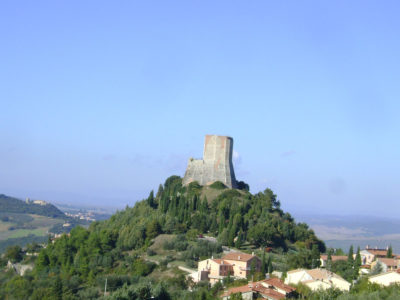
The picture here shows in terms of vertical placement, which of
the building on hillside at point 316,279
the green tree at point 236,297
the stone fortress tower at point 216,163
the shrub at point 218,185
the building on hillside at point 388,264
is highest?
the stone fortress tower at point 216,163

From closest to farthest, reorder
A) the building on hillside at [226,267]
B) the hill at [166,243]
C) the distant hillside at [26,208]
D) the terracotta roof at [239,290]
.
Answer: the terracotta roof at [239,290]
the building on hillside at [226,267]
the hill at [166,243]
the distant hillside at [26,208]

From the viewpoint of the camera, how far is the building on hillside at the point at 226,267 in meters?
38.8

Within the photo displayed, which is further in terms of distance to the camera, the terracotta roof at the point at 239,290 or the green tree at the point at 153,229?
the green tree at the point at 153,229

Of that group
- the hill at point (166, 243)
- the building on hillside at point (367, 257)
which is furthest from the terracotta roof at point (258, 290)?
the building on hillside at point (367, 257)

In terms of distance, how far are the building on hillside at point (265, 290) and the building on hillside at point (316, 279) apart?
1562 millimetres

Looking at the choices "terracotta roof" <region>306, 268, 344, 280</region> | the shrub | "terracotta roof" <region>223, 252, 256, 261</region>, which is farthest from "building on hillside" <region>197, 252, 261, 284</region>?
the shrub

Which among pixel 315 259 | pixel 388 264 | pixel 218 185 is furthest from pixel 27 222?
pixel 388 264

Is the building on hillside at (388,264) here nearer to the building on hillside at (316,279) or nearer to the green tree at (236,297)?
the building on hillside at (316,279)

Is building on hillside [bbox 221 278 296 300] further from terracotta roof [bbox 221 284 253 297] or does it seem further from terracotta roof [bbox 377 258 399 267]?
terracotta roof [bbox 377 258 399 267]

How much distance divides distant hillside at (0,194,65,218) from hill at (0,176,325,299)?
108m

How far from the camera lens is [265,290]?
108ft

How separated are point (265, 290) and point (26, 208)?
465ft

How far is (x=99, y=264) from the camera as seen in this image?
45.5 m

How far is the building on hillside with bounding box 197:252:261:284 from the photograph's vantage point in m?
38.8
